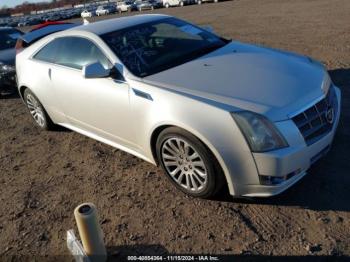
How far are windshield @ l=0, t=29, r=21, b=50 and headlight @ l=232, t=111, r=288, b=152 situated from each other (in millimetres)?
8210

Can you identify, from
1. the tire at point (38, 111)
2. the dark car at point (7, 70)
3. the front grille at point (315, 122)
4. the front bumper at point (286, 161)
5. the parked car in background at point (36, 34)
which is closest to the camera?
the front bumper at point (286, 161)

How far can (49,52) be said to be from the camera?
5.50m

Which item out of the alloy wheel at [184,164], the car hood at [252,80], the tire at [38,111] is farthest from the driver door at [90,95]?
the tire at [38,111]

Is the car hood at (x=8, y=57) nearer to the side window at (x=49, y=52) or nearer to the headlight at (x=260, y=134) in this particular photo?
the side window at (x=49, y=52)

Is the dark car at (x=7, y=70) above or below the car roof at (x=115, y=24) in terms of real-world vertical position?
below

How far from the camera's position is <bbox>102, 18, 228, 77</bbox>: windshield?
433cm

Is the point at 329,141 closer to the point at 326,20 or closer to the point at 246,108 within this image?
the point at 246,108

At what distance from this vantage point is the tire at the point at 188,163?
3.54 m

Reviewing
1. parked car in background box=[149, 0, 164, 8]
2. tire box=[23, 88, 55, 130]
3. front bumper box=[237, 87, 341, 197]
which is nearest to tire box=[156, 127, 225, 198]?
front bumper box=[237, 87, 341, 197]

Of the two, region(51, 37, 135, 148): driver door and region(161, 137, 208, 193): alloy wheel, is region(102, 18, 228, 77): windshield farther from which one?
region(161, 137, 208, 193): alloy wheel

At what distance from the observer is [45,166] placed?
5145 millimetres

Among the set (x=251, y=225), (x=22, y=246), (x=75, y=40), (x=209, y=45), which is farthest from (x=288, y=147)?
(x=75, y=40)

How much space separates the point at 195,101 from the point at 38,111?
3.46m

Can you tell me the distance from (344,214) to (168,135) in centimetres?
171
